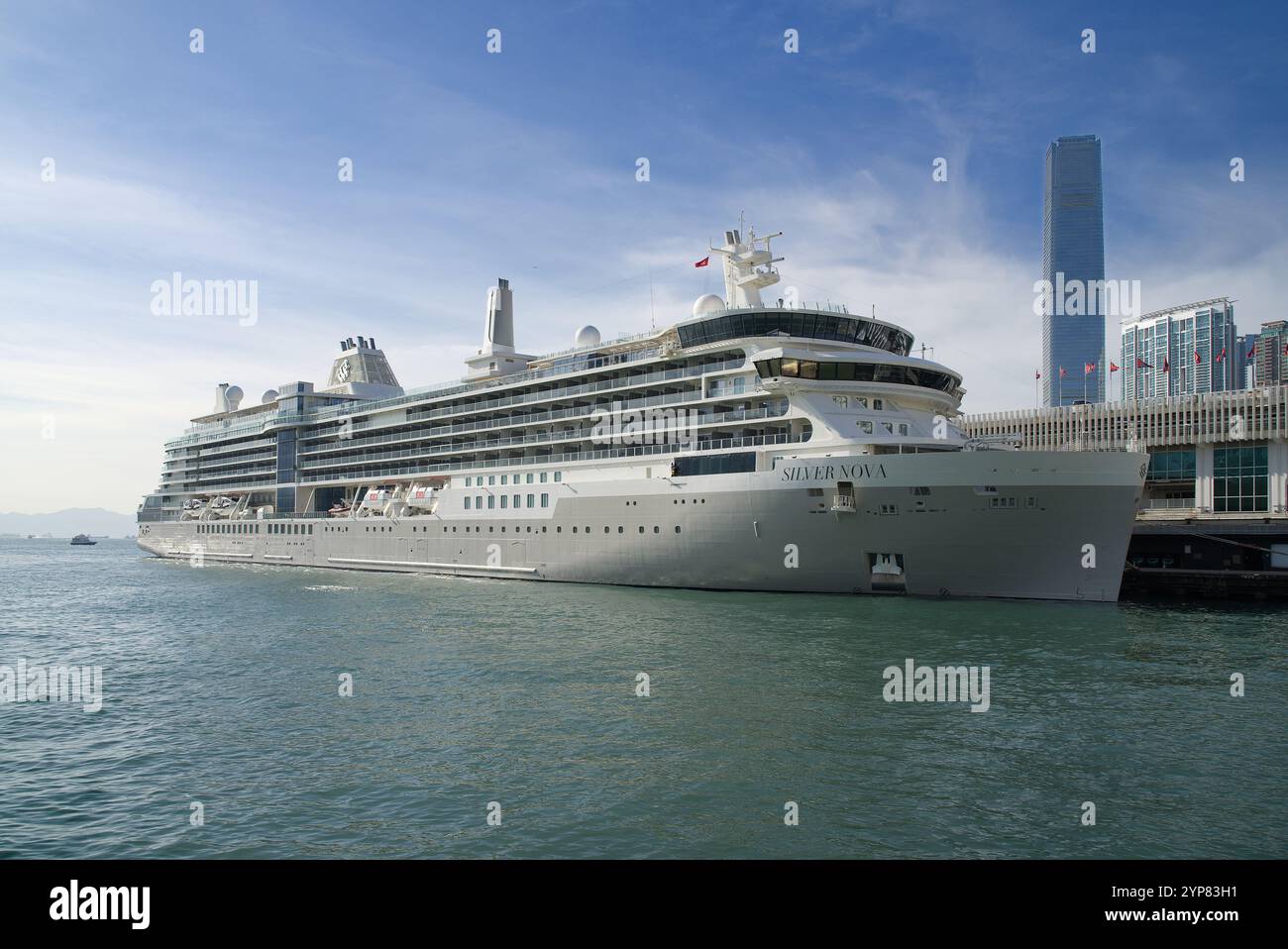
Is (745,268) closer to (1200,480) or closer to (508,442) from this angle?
(508,442)

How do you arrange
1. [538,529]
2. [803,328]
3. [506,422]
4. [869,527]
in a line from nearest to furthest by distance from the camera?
[869,527]
[803,328]
[538,529]
[506,422]

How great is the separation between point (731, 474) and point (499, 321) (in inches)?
1045

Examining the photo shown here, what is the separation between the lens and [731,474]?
107 feet

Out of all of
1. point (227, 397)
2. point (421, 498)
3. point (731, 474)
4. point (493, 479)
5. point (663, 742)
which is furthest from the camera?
point (227, 397)

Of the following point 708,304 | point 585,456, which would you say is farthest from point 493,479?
point 708,304

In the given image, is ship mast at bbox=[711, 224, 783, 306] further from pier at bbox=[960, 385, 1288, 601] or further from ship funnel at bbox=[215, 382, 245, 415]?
ship funnel at bbox=[215, 382, 245, 415]

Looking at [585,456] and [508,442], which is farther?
[508,442]

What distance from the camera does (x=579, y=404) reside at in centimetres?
4341

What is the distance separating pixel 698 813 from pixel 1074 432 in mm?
63614

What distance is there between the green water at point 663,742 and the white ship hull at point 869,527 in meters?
2.15

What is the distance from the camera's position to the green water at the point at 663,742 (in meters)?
10.4

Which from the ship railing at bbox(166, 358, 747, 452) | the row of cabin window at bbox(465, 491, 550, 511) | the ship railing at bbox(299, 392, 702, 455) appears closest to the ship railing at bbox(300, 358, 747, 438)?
the ship railing at bbox(166, 358, 747, 452)

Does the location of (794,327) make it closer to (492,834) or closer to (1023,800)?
(1023,800)
